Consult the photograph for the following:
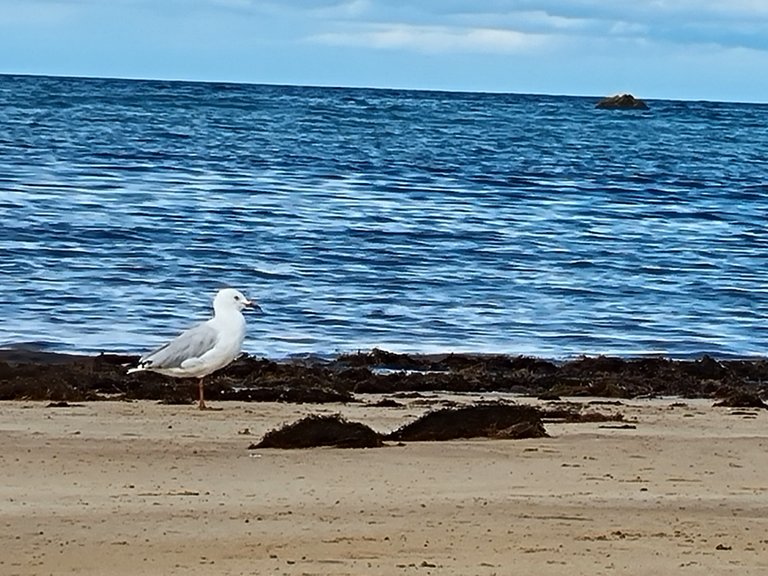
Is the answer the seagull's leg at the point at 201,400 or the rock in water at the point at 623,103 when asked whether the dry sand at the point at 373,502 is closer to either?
the seagull's leg at the point at 201,400

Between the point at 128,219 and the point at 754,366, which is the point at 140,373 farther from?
the point at 128,219

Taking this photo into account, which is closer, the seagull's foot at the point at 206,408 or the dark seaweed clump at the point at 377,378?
the seagull's foot at the point at 206,408

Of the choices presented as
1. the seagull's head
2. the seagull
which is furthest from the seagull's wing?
the seagull's head

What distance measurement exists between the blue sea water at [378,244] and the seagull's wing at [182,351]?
116 inches

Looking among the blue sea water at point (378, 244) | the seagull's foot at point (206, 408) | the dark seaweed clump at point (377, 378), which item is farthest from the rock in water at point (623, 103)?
the seagull's foot at point (206, 408)

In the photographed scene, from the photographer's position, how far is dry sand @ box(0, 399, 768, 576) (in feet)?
16.9

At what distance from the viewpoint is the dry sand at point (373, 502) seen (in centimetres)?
515

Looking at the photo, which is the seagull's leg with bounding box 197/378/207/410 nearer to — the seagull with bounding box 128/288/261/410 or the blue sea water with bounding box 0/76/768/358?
the seagull with bounding box 128/288/261/410

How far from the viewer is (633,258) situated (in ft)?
66.0

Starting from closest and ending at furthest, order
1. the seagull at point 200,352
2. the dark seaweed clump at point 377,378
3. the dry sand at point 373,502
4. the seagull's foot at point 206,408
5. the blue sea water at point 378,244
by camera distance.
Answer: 1. the dry sand at point 373,502
2. the seagull's foot at point 206,408
3. the seagull at point 200,352
4. the dark seaweed clump at point 377,378
5. the blue sea water at point 378,244

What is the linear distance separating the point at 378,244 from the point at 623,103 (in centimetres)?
8177

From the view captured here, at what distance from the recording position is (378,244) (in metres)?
20.3

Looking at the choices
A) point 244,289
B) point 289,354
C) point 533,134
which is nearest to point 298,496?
point 289,354

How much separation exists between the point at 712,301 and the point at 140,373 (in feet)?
25.6
